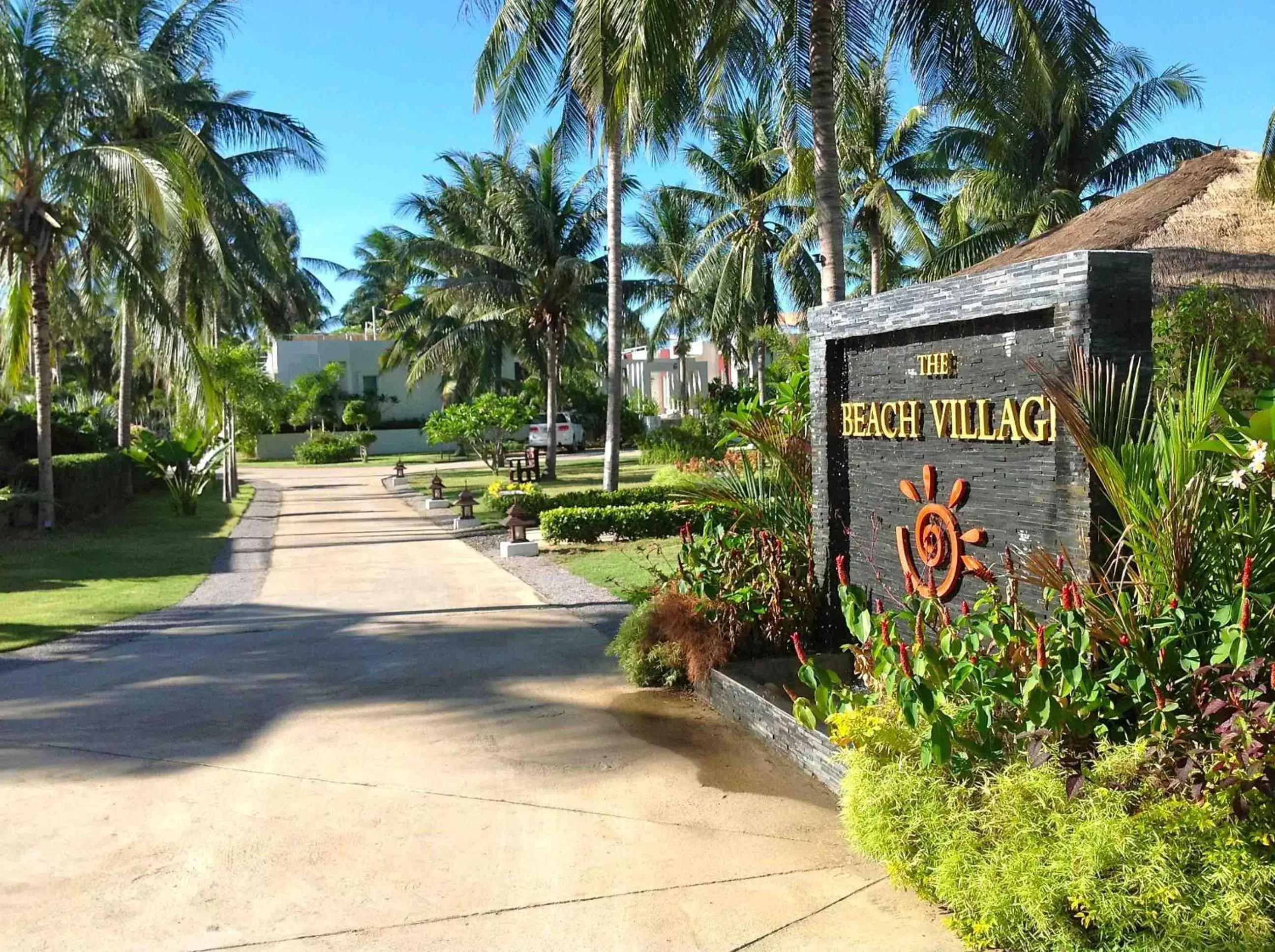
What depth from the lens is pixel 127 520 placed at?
1902cm

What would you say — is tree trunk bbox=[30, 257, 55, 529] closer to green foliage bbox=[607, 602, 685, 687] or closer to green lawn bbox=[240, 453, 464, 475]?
green foliage bbox=[607, 602, 685, 687]

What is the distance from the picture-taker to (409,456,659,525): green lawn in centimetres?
2030

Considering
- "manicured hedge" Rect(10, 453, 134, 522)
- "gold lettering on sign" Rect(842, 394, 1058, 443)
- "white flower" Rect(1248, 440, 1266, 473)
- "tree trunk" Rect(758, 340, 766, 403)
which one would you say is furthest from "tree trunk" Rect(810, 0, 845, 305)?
"tree trunk" Rect(758, 340, 766, 403)

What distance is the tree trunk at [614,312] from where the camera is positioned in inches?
742

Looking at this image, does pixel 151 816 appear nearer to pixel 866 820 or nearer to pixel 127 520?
pixel 866 820

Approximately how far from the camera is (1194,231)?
13.2 m

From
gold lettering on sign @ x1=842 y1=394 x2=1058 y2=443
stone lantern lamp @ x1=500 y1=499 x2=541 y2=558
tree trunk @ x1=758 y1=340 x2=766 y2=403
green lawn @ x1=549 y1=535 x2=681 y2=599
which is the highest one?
tree trunk @ x1=758 y1=340 x2=766 y2=403

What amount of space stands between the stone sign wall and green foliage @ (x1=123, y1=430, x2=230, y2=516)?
16.8 meters

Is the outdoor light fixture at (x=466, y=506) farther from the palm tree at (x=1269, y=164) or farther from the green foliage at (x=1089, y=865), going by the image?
the green foliage at (x=1089, y=865)

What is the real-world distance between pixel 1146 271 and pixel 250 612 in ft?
27.3

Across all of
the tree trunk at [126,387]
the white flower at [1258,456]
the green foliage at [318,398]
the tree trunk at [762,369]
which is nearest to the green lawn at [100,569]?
→ the tree trunk at [126,387]

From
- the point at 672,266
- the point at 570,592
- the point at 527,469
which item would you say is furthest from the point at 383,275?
the point at 570,592

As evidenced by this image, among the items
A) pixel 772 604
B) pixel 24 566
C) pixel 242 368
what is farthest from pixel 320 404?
pixel 772 604

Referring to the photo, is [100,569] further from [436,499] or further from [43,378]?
[436,499]
